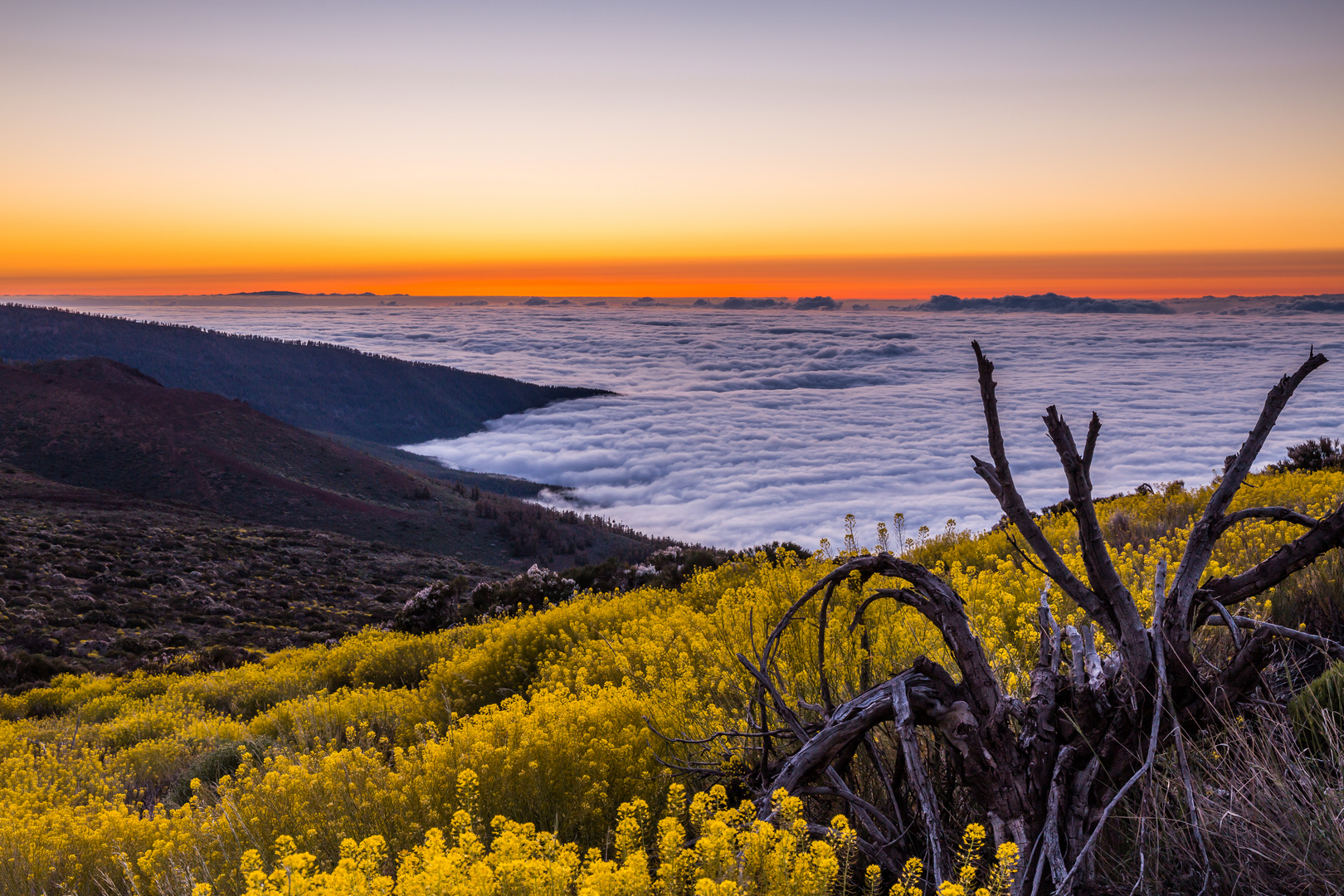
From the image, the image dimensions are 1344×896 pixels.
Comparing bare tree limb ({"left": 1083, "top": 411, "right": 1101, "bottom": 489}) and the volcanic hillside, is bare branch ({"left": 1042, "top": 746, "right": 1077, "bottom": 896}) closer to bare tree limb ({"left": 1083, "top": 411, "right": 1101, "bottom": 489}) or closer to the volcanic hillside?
bare tree limb ({"left": 1083, "top": 411, "right": 1101, "bottom": 489})

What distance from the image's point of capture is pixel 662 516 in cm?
11038

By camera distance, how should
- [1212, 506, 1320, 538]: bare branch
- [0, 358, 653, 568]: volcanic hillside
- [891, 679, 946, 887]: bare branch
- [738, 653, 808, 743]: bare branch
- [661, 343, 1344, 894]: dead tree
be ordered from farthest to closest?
[0, 358, 653, 568]: volcanic hillside
[738, 653, 808, 743]: bare branch
[1212, 506, 1320, 538]: bare branch
[661, 343, 1344, 894]: dead tree
[891, 679, 946, 887]: bare branch

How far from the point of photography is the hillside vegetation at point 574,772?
81.5 inches

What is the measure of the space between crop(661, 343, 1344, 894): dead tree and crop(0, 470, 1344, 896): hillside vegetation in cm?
16

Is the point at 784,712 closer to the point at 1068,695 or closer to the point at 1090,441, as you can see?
→ the point at 1068,695

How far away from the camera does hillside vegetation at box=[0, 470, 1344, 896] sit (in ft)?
6.79

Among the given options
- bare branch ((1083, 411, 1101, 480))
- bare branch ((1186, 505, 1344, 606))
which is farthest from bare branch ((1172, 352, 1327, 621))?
bare branch ((1083, 411, 1101, 480))

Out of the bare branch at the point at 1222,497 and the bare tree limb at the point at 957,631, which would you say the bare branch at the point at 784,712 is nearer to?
the bare tree limb at the point at 957,631

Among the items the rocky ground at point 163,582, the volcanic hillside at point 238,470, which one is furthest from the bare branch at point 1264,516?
the volcanic hillside at point 238,470

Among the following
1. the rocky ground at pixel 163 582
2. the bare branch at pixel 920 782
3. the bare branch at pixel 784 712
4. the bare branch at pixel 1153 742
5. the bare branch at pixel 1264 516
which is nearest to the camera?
the bare branch at pixel 1153 742

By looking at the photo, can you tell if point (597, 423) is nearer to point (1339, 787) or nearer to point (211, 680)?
point (211, 680)

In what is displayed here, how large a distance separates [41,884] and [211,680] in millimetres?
10916

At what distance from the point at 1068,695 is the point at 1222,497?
0.74 meters

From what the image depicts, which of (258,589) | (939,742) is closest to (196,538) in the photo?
(258,589)
